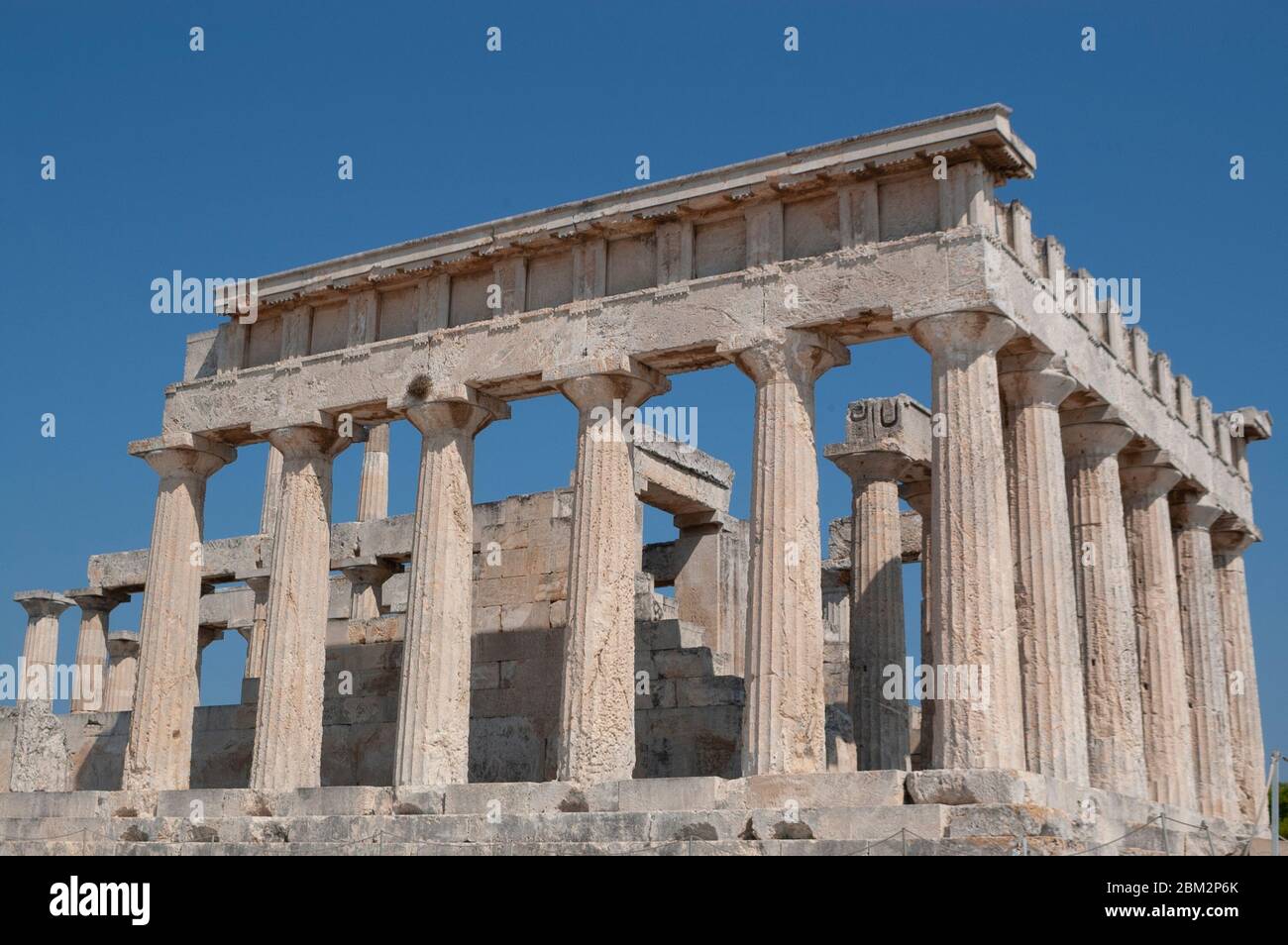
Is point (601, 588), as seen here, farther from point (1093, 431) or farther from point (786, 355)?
point (1093, 431)

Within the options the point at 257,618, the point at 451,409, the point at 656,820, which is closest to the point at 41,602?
the point at 257,618

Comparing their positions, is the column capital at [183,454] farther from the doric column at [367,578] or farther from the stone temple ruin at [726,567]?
the doric column at [367,578]

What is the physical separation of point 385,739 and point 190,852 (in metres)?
5.88

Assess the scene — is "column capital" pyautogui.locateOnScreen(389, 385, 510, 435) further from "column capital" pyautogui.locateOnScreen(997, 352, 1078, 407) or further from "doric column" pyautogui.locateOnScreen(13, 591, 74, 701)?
"doric column" pyautogui.locateOnScreen(13, 591, 74, 701)

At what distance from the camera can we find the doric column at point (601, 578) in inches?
826

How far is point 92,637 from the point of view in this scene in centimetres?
3975

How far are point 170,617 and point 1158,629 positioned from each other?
15.3 m

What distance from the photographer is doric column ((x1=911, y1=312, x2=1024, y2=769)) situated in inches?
725

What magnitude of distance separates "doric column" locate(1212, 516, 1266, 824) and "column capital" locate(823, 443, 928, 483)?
6.15 meters

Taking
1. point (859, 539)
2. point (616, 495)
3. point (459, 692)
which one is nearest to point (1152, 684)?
point (859, 539)

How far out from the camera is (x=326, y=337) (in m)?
25.7

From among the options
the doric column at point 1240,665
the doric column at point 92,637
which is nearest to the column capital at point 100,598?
the doric column at point 92,637

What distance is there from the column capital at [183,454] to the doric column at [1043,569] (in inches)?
502
